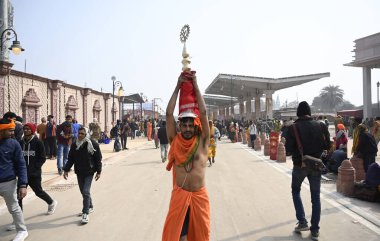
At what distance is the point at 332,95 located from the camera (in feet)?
364

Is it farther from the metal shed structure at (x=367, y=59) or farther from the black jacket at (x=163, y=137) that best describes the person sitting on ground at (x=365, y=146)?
the metal shed structure at (x=367, y=59)

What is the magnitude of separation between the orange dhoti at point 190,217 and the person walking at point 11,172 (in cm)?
262

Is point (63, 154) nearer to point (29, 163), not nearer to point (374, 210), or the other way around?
point (29, 163)

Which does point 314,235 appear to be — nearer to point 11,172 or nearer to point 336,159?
point 11,172

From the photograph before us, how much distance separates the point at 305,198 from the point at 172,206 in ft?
15.8

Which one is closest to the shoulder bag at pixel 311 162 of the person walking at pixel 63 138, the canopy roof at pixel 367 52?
the person walking at pixel 63 138

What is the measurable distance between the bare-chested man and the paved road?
5.12ft

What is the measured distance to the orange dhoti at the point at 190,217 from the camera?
336cm

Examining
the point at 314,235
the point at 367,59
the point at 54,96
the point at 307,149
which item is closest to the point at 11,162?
the point at 307,149

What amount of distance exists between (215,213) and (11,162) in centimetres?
349

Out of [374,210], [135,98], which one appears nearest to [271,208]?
[374,210]

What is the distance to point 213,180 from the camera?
381 inches

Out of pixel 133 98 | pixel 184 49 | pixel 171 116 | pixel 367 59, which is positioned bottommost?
pixel 171 116

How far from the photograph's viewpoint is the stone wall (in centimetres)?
1570
